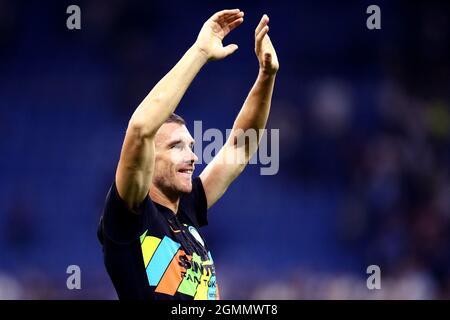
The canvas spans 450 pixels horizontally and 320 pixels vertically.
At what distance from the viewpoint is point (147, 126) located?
147 inches

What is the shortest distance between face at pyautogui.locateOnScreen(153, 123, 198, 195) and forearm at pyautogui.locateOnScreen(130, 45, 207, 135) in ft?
2.14

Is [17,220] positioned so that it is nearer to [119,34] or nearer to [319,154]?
[119,34]

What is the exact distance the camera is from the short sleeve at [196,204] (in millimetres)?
4656

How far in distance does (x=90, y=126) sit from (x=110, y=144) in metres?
0.39

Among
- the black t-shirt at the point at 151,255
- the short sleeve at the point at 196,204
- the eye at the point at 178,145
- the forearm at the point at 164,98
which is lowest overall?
the black t-shirt at the point at 151,255

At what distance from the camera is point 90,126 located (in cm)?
969

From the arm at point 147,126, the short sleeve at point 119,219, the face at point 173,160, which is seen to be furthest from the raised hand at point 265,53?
the short sleeve at point 119,219

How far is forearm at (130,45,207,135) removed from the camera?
12.3 feet

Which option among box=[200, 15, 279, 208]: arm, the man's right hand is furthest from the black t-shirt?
the man's right hand

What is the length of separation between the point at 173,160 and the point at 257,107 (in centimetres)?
69

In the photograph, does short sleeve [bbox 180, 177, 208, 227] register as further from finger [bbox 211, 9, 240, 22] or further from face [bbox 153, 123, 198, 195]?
finger [bbox 211, 9, 240, 22]

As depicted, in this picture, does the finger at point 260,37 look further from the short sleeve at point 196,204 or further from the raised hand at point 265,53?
the short sleeve at point 196,204
